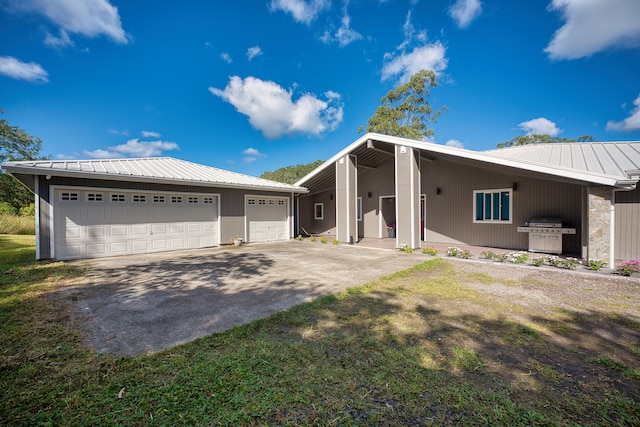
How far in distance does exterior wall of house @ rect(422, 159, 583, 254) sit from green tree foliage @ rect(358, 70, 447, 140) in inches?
479

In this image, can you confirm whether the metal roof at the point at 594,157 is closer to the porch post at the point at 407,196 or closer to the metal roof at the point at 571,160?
the metal roof at the point at 571,160

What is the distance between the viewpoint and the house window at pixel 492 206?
9.52m

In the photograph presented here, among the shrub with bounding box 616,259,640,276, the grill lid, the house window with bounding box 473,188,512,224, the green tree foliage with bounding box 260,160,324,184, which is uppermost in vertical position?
the green tree foliage with bounding box 260,160,324,184

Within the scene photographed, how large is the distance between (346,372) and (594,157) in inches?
408

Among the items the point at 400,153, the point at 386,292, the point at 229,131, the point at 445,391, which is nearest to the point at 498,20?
the point at 400,153

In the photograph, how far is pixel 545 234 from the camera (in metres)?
8.20

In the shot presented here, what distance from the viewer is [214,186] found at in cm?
1067

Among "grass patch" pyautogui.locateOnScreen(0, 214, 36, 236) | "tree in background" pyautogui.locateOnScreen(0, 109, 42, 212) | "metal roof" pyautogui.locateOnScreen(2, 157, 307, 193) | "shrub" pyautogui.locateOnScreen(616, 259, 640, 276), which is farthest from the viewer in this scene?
"tree in background" pyautogui.locateOnScreen(0, 109, 42, 212)

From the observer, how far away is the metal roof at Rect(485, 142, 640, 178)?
6.40 meters

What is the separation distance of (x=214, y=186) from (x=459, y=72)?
1704 cm

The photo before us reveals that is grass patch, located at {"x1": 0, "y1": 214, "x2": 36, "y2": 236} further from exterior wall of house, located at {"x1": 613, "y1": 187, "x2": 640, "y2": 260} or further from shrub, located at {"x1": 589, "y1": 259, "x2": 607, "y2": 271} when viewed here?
exterior wall of house, located at {"x1": 613, "y1": 187, "x2": 640, "y2": 260}

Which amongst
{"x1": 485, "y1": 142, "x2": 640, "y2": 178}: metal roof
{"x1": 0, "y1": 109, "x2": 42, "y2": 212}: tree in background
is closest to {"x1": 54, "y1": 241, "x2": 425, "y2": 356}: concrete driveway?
{"x1": 485, "y1": 142, "x2": 640, "y2": 178}: metal roof

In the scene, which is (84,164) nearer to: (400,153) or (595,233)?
(400,153)

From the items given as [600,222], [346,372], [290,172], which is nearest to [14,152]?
[346,372]
